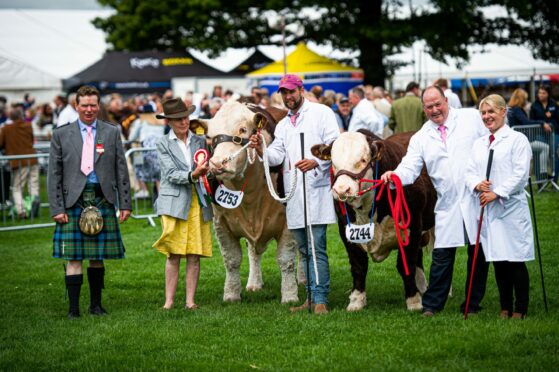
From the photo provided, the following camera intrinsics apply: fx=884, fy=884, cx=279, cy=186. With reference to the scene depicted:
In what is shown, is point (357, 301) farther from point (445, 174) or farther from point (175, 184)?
point (175, 184)

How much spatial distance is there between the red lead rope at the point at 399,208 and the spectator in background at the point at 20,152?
36.1ft

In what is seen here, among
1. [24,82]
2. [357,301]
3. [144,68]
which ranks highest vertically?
[144,68]

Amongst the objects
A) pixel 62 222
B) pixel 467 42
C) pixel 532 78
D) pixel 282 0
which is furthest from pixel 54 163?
pixel 282 0

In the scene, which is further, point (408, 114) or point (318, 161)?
point (408, 114)

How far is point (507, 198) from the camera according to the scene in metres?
7.85

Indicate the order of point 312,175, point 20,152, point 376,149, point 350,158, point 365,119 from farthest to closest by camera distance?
point 20,152 → point 365,119 → point 312,175 → point 376,149 → point 350,158

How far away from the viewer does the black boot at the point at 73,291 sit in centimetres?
927

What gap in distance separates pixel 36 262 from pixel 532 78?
19.4m

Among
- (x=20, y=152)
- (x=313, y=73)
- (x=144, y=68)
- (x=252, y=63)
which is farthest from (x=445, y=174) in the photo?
(x=252, y=63)

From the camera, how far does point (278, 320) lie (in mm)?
8594

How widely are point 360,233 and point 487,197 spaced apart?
1.33m

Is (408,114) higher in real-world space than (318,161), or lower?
higher

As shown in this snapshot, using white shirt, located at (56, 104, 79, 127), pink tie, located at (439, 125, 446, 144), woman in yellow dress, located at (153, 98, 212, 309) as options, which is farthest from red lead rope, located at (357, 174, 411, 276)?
white shirt, located at (56, 104, 79, 127)

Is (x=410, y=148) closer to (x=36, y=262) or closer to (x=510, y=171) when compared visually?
(x=510, y=171)
